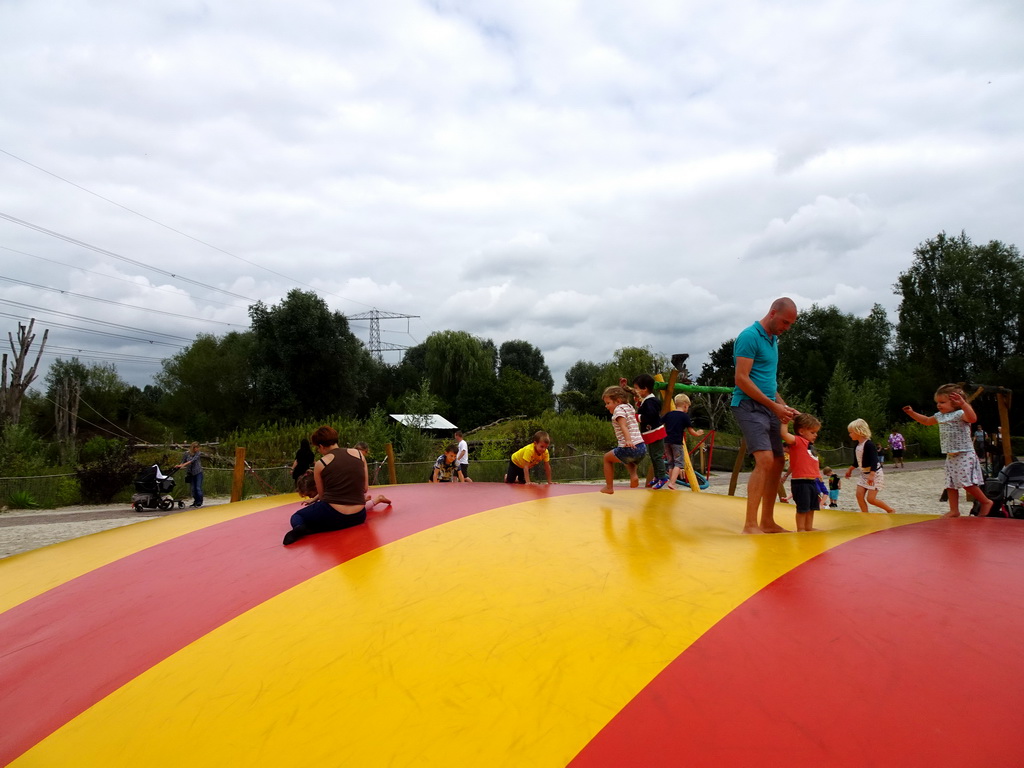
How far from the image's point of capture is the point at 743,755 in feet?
5.43

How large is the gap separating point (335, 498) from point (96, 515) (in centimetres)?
1288

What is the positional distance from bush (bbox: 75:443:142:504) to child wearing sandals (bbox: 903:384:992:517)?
59.4 ft

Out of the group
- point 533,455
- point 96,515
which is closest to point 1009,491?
point 533,455

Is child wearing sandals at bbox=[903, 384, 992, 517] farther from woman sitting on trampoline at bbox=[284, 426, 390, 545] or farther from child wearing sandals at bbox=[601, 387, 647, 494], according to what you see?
woman sitting on trampoline at bbox=[284, 426, 390, 545]

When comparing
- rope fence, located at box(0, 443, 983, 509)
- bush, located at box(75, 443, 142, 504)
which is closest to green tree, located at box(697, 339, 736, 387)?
rope fence, located at box(0, 443, 983, 509)

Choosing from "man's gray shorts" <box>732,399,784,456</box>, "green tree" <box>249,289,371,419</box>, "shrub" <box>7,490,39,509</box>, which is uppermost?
"green tree" <box>249,289,371,419</box>

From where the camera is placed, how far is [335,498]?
14.4 feet

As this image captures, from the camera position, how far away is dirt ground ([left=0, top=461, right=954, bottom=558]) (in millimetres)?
10648

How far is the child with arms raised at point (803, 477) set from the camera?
393 centimetres

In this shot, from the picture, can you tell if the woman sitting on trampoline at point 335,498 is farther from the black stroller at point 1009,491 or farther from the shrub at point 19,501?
the shrub at point 19,501

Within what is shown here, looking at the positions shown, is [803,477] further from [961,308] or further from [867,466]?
[961,308]

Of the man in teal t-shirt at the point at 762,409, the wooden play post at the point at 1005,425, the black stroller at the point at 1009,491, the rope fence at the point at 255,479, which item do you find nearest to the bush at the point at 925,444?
the rope fence at the point at 255,479

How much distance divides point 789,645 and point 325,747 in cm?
145

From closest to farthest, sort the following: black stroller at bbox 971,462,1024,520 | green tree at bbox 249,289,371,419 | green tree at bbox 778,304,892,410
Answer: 1. black stroller at bbox 971,462,1024,520
2. green tree at bbox 249,289,371,419
3. green tree at bbox 778,304,892,410
